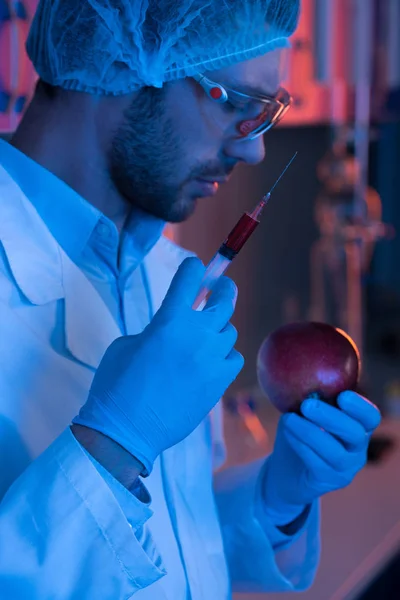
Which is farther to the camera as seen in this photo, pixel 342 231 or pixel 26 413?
pixel 342 231

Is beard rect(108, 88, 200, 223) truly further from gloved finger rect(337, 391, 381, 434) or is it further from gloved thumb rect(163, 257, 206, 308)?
gloved finger rect(337, 391, 381, 434)

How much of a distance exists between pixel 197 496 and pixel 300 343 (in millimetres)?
286

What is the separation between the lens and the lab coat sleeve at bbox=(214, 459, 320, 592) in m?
1.18

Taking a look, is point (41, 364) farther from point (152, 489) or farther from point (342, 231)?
point (342, 231)

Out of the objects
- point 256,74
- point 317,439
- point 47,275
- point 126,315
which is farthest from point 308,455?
point 256,74

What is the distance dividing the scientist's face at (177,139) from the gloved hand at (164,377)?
209 millimetres

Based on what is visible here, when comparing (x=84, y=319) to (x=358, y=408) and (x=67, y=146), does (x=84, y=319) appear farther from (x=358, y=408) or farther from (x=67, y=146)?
(x=358, y=408)

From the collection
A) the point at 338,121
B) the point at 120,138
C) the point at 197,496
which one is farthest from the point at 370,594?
the point at 338,121

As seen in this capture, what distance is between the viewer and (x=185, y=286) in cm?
83

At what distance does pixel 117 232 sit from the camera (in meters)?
1.02

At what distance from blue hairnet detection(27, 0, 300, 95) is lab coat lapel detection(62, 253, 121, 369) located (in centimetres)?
26

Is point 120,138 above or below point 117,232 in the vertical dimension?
above

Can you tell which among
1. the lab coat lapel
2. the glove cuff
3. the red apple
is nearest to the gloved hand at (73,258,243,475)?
the glove cuff

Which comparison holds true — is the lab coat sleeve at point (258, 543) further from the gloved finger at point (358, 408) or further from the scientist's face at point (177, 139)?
the scientist's face at point (177, 139)
